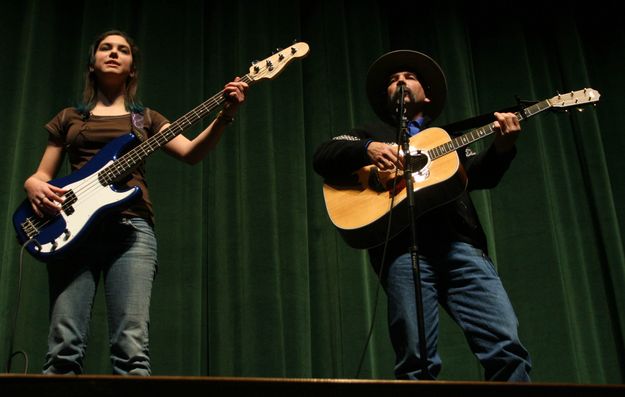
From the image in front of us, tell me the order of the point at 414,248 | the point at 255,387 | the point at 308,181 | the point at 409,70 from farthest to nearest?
the point at 308,181 → the point at 409,70 → the point at 414,248 → the point at 255,387

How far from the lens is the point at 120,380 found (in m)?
1.65

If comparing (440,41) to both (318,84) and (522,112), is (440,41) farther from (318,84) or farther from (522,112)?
(522,112)

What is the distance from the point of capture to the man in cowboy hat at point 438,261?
238 cm

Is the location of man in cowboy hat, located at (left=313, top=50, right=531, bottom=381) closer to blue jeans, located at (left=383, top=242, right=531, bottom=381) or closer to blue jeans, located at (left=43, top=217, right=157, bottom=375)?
blue jeans, located at (left=383, top=242, right=531, bottom=381)

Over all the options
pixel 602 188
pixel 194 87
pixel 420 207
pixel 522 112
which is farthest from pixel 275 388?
pixel 602 188

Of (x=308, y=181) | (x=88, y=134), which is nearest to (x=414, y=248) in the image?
(x=88, y=134)

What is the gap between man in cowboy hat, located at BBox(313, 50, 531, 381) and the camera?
7.81 feet

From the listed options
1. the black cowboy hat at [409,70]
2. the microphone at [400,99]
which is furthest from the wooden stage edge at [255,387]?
the black cowboy hat at [409,70]

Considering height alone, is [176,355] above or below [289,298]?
below

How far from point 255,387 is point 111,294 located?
850mm

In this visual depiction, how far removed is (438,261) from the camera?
2.54m

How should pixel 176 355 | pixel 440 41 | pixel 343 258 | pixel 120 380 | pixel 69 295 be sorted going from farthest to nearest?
1. pixel 440 41
2. pixel 343 258
3. pixel 176 355
4. pixel 69 295
5. pixel 120 380

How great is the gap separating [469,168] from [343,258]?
1.42 metres

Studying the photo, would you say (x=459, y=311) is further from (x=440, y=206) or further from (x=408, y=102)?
(x=408, y=102)
